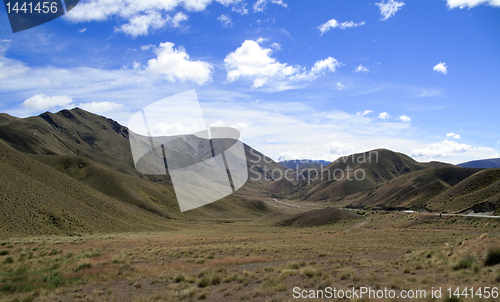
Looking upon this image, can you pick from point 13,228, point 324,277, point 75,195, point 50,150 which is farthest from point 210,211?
point 50,150

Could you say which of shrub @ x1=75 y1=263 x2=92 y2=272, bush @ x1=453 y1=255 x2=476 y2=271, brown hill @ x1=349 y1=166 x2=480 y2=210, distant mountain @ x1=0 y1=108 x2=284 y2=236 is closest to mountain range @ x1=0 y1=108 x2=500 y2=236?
distant mountain @ x1=0 y1=108 x2=284 y2=236

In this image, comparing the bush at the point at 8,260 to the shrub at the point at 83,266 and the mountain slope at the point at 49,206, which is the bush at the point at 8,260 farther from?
the mountain slope at the point at 49,206

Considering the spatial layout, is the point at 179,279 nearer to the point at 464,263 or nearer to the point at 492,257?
the point at 464,263

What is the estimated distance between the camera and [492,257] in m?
11.2

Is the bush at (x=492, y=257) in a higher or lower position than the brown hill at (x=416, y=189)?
higher

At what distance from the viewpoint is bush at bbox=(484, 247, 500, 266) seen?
11.1 m

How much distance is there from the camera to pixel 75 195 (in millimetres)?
55781

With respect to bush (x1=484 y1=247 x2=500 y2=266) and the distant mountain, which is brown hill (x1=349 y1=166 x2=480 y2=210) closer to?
the distant mountain

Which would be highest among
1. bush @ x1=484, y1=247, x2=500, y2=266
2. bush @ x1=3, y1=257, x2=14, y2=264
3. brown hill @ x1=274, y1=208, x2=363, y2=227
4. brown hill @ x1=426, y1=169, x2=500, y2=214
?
bush @ x1=484, y1=247, x2=500, y2=266

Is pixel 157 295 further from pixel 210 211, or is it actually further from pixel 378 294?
pixel 210 211

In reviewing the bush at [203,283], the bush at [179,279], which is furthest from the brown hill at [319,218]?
the bush at [203,283]

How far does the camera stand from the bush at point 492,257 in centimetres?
1107

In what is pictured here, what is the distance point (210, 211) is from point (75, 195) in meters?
50.0

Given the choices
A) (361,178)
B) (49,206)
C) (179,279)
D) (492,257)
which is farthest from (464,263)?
(361,178)
